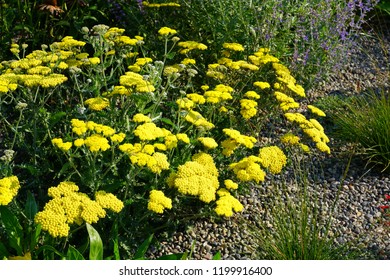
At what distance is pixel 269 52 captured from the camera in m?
4.86

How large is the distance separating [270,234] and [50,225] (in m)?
1.18

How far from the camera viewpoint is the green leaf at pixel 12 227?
3223mm

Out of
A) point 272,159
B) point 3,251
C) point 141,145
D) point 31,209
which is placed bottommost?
point 3,251

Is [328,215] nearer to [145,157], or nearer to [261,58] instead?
[261,58]

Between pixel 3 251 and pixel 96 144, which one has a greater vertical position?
pixel 96 144

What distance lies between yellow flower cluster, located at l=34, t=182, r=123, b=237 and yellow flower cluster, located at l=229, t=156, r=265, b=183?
2.30 ft

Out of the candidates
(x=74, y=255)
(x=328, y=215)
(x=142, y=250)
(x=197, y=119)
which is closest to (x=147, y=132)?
(x=197, y=119)

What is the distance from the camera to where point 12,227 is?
10.7ft

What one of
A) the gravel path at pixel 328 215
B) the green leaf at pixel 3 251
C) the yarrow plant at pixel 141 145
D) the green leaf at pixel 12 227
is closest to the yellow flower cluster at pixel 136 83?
the yarrow plant at pixel 141 145

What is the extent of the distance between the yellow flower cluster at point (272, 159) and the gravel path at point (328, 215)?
0.88 feet

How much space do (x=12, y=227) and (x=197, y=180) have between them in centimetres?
98

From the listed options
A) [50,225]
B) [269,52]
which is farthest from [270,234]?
[269,52]

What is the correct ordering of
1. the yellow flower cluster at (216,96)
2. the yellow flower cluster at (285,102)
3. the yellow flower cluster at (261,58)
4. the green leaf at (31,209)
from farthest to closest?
the yellow flower cluster at (261,58) → the yellow flower cluster at (285,102) → the yellow flower cluster at (216,96) → the green leaf at (31,209)

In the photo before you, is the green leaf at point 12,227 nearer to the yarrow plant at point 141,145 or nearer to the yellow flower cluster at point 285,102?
the yarrow plant at point 141,145
